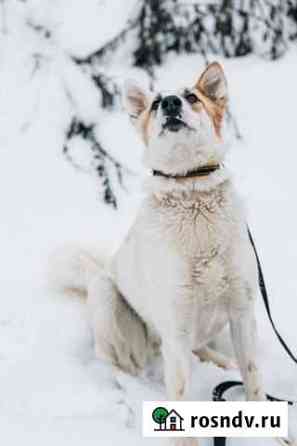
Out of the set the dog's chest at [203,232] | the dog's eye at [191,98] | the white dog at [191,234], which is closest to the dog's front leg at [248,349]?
the white dog at [191,234]

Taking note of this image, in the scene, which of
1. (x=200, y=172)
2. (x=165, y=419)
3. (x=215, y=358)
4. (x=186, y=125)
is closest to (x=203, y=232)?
(x=200, y=172)

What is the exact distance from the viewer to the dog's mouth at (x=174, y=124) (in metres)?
2.85

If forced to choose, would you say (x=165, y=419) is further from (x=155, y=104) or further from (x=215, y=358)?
(x=155, y=104)

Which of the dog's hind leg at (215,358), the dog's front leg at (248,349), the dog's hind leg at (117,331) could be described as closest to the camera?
the dog's front leg at (248,349)

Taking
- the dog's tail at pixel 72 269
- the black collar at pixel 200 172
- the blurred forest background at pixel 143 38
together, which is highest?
the blurred forest background at pixel 143 38

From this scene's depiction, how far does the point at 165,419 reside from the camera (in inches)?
117

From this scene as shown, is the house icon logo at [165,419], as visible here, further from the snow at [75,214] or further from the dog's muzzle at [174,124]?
the dog's muzzle at [174,124]

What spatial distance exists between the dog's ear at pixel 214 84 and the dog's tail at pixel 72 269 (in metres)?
1.12

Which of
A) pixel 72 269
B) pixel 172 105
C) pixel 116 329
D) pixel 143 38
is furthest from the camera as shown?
pixel 143 38

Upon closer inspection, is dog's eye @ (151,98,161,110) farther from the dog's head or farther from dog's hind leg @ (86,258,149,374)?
dog's hind leg @ (86,258,149,374)

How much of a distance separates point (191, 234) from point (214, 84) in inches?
24.9

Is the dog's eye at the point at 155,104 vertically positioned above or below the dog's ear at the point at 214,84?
below

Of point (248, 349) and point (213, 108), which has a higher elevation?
point (213, 108)

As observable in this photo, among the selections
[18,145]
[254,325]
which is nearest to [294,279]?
[254,325]
